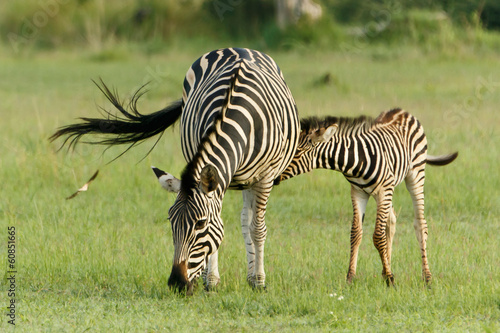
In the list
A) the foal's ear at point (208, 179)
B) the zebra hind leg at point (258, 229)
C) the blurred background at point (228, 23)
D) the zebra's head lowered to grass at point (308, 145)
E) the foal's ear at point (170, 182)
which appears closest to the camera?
the foal's ear at point (208, 179)

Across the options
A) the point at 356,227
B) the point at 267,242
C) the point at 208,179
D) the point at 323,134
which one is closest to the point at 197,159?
the point at 208,179

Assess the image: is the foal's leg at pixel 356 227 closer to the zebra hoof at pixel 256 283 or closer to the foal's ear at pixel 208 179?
the zebra hoof at pixel 256 283

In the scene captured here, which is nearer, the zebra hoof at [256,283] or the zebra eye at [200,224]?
the zebra eye at [200,224]

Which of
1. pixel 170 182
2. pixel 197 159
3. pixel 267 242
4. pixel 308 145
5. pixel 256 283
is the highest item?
pixel 308 145

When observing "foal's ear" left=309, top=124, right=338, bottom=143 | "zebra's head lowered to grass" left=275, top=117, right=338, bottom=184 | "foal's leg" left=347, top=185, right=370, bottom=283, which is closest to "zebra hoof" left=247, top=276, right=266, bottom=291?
"foal's leg" left=347, top=185, right=370, bottom=283

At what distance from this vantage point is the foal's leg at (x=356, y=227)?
568cm

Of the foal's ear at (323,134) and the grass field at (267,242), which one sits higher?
the foal's ear at (323,134)

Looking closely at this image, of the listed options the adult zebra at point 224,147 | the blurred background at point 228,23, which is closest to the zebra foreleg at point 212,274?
the adult zebra at point 224,147

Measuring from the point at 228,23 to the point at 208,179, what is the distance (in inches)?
700

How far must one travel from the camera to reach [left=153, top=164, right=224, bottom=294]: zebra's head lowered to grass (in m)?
4.62

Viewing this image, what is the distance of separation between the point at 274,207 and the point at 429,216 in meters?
1.66

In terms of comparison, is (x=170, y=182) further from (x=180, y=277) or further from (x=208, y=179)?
(x=180, y=277)

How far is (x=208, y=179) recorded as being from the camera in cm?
461

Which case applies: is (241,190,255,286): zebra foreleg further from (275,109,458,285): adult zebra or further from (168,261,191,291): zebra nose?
(168,261,191,291): zebra nose
